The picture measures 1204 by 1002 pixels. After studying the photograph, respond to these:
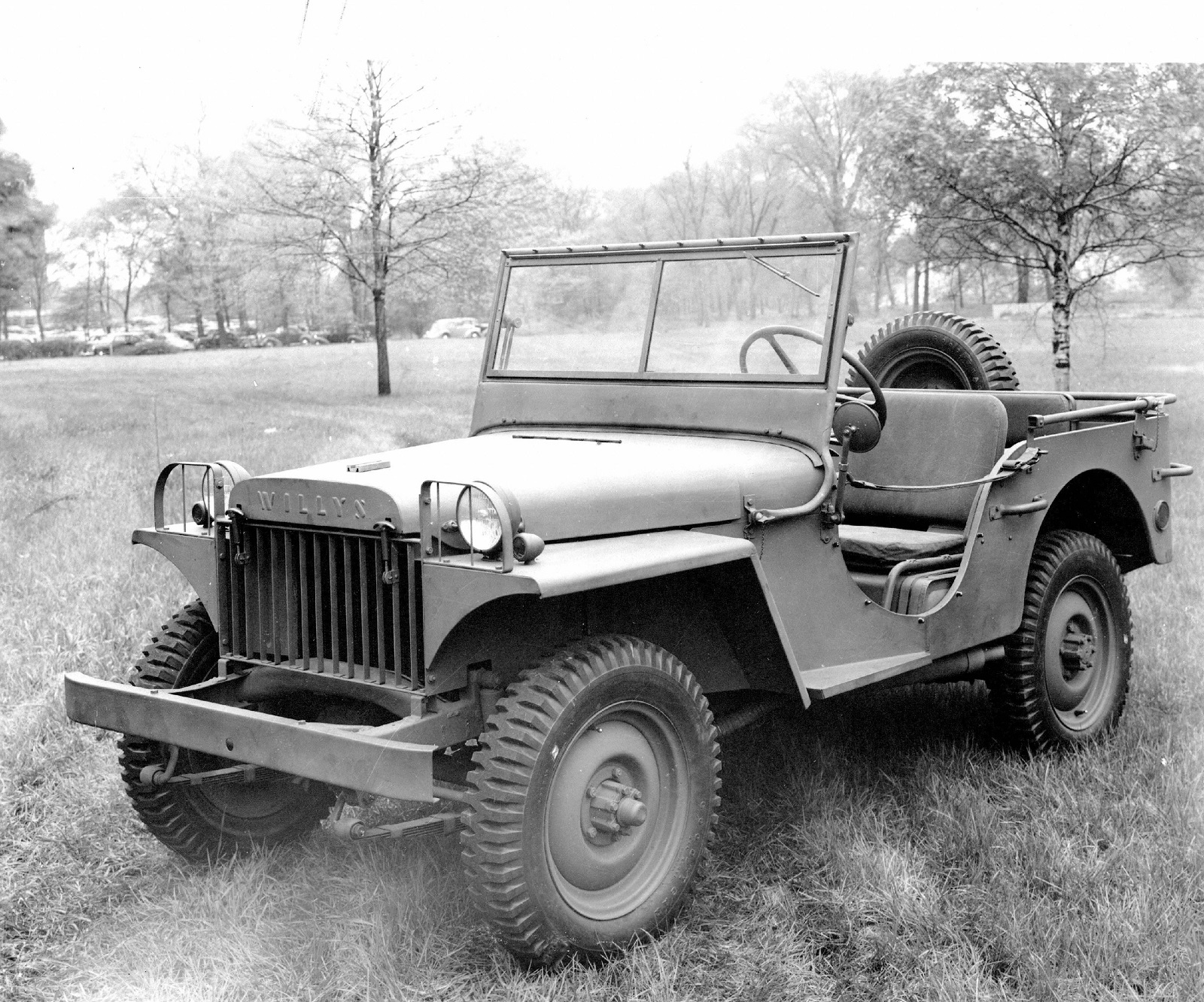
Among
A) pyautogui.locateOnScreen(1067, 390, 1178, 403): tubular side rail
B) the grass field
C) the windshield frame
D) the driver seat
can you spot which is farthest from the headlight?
pyautogui.locateOnScreen(1067, 390, 1178, 403): tubular side rail

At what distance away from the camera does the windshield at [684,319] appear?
421 centimetres

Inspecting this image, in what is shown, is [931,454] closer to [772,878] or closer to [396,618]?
[772,878]

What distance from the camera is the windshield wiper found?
4.20 m

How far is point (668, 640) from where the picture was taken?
147 inches

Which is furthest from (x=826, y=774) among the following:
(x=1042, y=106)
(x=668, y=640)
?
(x=1042, y=106)

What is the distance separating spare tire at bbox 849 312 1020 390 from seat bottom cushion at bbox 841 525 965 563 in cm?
73

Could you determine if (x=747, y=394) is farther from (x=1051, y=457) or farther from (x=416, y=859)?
(x=416, y=859)

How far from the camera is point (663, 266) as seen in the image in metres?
4.39

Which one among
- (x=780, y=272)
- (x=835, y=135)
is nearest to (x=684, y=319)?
(x=780, y=272)

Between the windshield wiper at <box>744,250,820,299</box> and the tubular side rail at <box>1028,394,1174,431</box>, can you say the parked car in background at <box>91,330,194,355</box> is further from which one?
the tubular side rail at <box>1028,394,1174,431</box>

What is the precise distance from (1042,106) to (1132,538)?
636 cm

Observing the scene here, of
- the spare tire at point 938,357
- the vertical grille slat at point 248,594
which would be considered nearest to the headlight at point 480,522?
the vertical grille slat at point 248,594

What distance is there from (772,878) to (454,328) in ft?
28.1

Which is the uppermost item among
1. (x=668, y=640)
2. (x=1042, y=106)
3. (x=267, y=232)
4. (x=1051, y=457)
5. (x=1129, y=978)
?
(x=1042, y=106)
